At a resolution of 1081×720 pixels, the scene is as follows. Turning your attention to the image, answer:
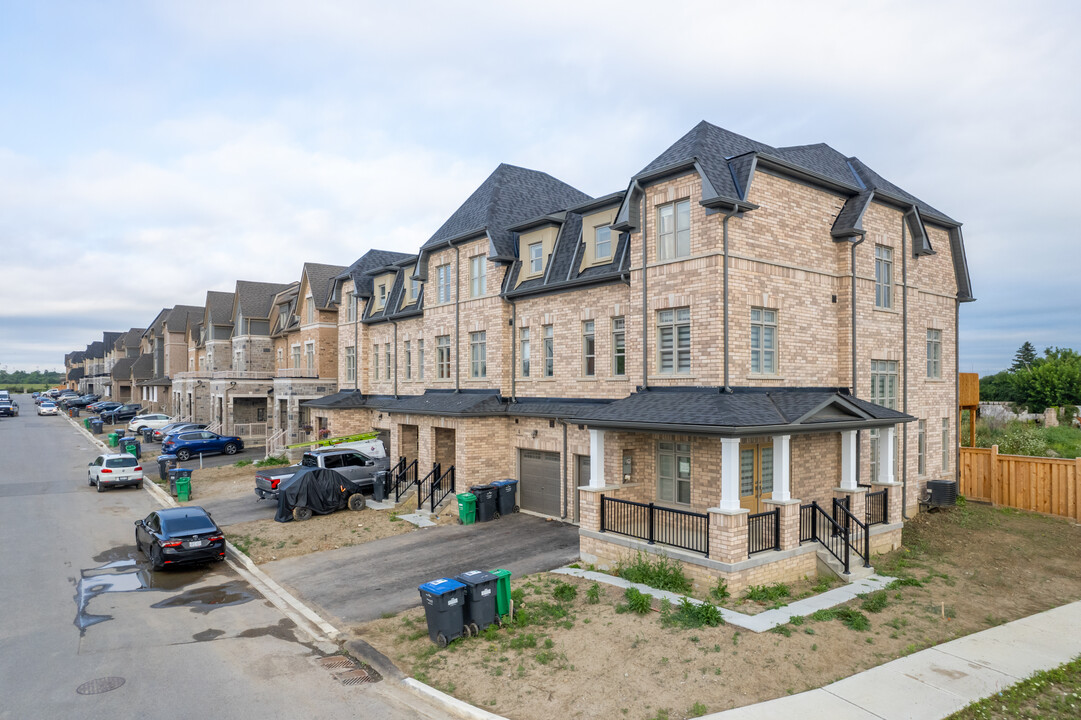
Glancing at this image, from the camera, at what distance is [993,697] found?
8.84 metres

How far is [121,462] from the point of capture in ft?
91.9

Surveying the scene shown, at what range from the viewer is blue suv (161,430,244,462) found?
3684 centimetres

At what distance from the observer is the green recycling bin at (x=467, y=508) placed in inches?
806

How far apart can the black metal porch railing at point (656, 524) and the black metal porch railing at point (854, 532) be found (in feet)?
10.6

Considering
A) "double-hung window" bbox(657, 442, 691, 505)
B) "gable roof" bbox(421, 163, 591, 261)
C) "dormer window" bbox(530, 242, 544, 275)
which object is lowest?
"double-hung window" bbox(657, 442, 691, 505)

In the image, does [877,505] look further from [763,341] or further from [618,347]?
[618,347]

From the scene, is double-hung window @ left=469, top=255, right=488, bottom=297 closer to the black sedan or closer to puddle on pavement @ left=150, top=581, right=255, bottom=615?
the black sedan

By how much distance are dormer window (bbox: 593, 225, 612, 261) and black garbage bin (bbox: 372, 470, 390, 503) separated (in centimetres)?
1130

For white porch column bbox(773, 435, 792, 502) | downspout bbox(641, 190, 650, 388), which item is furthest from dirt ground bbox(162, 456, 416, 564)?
white porch column bbox(773, 435, 792, 502)

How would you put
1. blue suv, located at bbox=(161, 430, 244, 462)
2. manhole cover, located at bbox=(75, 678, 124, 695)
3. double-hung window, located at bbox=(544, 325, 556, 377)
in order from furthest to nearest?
blue suv, located at bbox=(161, 430, 244, 462) → double-hung window, located at bbox=(544, 325, 556, 377) → manhole cover, located at bbox=(75, 678, 124, 695)

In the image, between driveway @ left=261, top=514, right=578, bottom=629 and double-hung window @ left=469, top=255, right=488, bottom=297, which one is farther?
double-hung window @ left=469, top=255, right=488, bottom=297

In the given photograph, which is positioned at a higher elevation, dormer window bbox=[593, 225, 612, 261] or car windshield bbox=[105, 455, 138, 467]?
dormer window bbox=[593, 225, 612, 261]

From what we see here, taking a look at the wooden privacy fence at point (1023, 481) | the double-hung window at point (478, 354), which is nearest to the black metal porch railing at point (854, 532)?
the wooden privacy fence at point (1023, 481)

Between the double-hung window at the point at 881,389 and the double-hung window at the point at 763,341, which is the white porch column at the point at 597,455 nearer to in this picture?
the double-hung window at the point at 763,341
